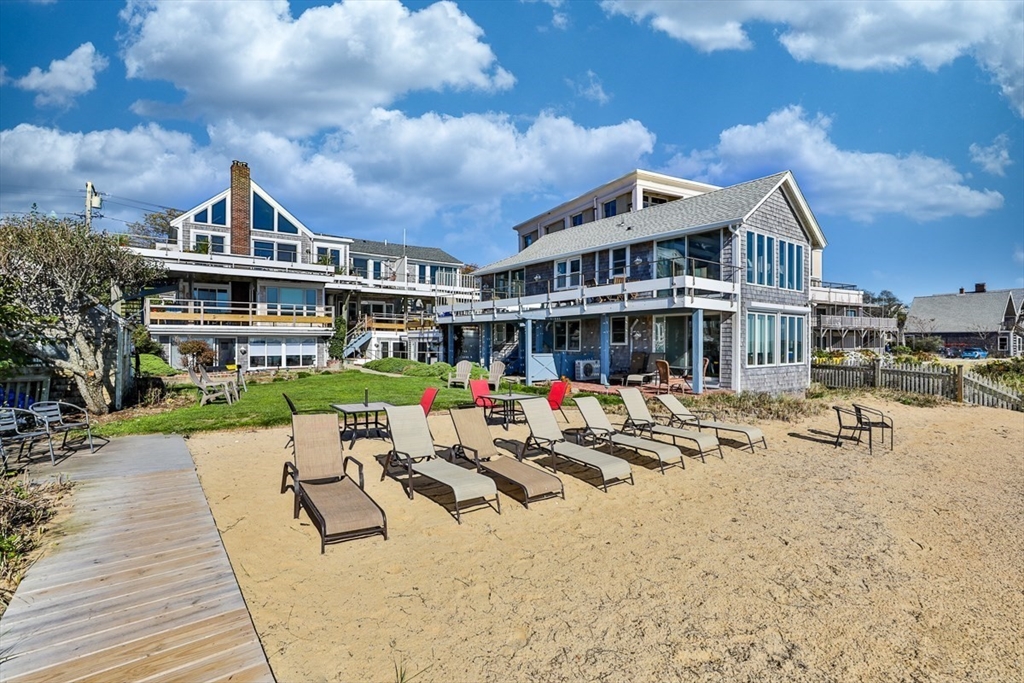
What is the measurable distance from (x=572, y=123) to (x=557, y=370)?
702 inches

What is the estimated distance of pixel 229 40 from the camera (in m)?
17.3

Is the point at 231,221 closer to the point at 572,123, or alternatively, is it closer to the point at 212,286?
the point at 212,286

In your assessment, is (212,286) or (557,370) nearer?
(557,370)

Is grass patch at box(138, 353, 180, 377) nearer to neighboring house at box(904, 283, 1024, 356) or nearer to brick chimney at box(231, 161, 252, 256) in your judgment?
brick chimney at box(231, 161, 252, 256)

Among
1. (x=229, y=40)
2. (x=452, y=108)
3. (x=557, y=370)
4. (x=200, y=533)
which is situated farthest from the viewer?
(x=452, y=108)

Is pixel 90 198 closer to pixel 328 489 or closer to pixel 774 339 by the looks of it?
pixel 328 489

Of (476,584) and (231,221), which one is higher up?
(231,221)

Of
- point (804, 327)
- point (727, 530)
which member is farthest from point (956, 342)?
point (727, 530)

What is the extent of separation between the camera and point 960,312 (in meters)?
60.6

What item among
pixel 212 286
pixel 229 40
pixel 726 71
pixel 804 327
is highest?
pixel 726 71

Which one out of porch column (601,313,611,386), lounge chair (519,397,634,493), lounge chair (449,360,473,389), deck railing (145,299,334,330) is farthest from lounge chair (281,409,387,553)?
deck railing (145,299,334,330)

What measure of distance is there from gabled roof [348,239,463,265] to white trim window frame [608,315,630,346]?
25.8 m

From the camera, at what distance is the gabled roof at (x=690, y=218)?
19.7m

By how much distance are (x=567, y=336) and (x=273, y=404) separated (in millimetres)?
14724
